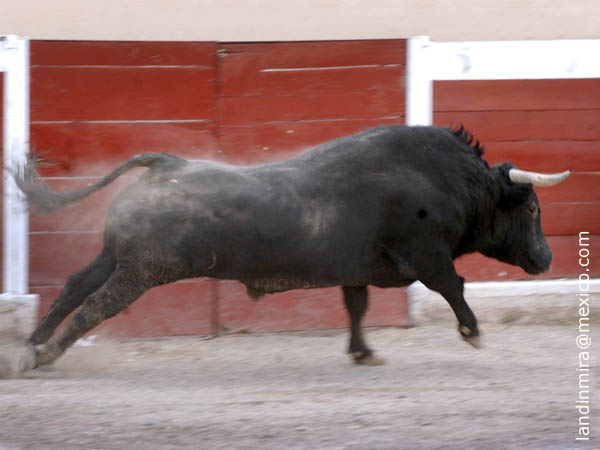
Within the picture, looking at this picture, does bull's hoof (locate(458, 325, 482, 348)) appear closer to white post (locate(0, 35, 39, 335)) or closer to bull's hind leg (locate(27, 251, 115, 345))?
bull's hind leg (locate(27, 251, 115, 345))

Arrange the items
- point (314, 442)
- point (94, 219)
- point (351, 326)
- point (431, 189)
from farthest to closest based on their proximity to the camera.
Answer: point (94, 219)
point (351, 326)
point (431, 189)
point (314, 442)

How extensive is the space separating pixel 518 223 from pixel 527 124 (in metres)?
1.57

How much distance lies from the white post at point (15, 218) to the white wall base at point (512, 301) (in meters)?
2.75

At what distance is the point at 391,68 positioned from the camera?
21.6 feet

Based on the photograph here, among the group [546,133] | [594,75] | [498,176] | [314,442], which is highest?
[594,75]

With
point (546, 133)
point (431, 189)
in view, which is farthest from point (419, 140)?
point (546, 133)

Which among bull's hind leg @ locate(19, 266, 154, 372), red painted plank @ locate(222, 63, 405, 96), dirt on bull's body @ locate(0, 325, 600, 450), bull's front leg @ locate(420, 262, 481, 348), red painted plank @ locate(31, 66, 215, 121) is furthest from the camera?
red painted plank @ locate(222, 63, 405, 96)

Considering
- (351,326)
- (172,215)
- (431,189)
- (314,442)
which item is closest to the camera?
(314,442)

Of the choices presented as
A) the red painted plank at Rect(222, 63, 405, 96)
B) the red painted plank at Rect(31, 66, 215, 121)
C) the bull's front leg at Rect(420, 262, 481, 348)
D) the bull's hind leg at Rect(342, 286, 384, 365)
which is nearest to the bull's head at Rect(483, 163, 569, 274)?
the bull's front leg at Rect(420, 262, 481, 348)

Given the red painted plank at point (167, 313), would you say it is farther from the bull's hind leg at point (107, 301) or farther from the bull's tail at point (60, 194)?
the bull's hind leg at point (107, 301)

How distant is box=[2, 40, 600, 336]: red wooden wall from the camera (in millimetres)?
6262

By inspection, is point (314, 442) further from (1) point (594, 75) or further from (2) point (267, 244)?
(1) point (594, 75)

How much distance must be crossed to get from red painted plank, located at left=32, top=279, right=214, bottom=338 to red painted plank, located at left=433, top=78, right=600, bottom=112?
2227 mm

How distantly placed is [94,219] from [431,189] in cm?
245
